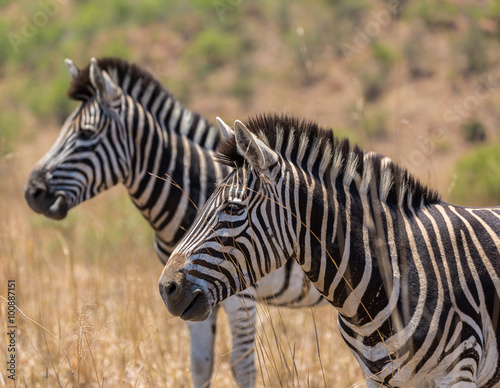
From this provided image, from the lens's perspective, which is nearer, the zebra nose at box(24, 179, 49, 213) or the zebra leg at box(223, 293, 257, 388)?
the zebra leg at box(223, 293, 257, 388)

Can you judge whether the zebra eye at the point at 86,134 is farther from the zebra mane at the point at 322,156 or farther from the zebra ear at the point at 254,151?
the zebra ear at the point at 254,151

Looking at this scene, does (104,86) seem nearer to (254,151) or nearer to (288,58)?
(254,151)

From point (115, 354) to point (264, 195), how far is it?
3.43m

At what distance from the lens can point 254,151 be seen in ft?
8.85

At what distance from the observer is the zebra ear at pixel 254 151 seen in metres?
2.65

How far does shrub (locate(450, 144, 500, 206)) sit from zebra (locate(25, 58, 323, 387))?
7371 mm

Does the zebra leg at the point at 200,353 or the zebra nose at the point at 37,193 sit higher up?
the zebra nose at the point at 37,193

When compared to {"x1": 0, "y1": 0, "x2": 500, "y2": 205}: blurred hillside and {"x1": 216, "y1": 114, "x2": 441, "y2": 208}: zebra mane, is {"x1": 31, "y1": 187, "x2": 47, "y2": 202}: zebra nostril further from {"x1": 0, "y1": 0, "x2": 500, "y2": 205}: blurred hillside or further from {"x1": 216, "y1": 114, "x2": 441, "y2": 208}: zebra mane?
{"x1": 0, "y1": 0, "x2": 500, "y2": 205}: blurred hillside

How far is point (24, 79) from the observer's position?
30.1 metres

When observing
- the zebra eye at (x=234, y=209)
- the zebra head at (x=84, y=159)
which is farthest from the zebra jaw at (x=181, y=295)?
the zebra head at (x=84, y=159)

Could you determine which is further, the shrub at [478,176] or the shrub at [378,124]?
the shrub at [378,124]

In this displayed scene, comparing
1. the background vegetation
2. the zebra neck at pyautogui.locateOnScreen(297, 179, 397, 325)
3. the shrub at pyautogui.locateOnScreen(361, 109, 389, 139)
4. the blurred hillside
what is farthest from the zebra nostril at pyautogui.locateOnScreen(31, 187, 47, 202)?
the shrub at pyautogui.locateOnScreen(361, 109, 389, 139)

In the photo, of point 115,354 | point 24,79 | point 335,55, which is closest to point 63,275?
point 115,354

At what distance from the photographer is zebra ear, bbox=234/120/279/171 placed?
8.69 ft
